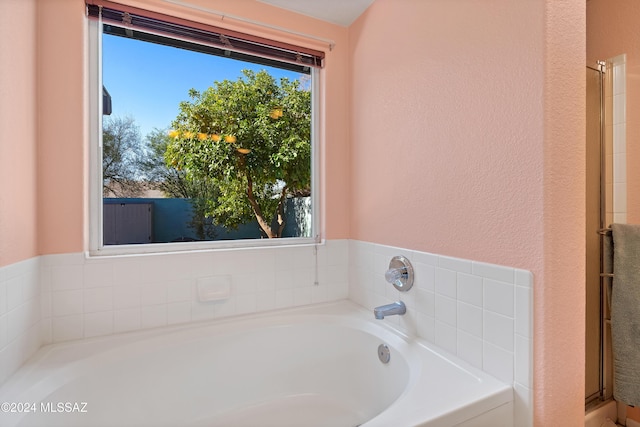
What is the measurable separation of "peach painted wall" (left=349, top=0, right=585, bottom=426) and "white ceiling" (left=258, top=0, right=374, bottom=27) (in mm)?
336

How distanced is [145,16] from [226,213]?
1107 millimetres

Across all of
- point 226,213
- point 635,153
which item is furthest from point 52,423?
A: point 635,153

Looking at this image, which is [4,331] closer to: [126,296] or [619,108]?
[126,296]

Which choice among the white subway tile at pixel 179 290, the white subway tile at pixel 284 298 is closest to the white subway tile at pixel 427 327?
the white subway tile at pixel 284 298

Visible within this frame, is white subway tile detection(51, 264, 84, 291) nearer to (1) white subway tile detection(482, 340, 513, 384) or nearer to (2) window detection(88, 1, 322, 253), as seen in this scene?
(2) window detection(88, 1, 322, 253)

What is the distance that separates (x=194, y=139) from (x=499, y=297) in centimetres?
170

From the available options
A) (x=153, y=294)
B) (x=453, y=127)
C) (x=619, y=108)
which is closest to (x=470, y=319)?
(x=453, y=127)

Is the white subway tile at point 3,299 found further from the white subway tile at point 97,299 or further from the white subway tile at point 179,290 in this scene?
the white subway tile at point 179,290

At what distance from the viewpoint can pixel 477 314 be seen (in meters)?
1.20

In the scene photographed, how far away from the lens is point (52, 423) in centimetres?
113

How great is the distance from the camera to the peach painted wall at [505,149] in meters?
1.01

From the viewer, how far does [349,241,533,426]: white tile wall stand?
1.05m

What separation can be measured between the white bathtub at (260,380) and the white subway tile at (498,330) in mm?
136

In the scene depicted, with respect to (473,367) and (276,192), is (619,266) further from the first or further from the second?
(276,192)
